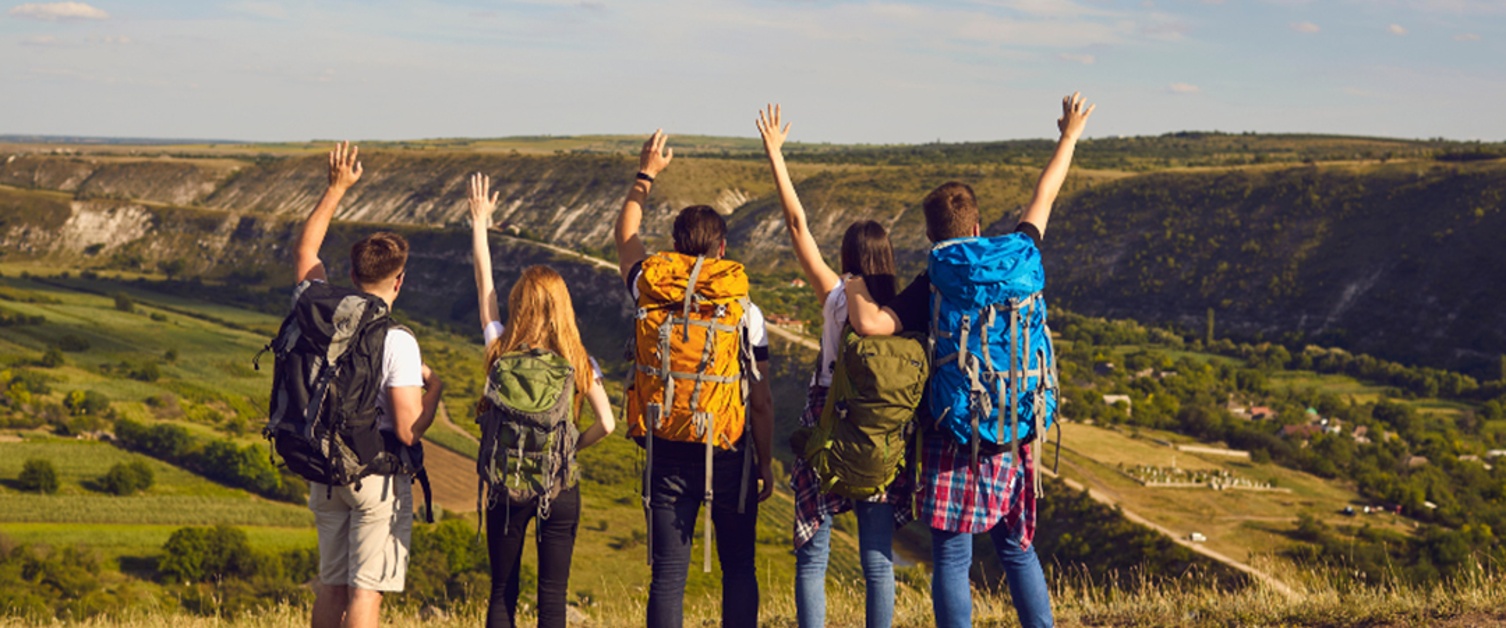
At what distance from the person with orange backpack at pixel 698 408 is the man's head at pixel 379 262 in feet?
4.23

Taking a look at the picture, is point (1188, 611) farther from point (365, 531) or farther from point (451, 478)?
point (451, 478)

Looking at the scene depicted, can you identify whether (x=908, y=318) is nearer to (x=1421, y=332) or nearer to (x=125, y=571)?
(x=125, y=571)

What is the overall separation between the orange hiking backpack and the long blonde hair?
15.1 inches

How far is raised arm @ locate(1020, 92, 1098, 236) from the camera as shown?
6.58 meters

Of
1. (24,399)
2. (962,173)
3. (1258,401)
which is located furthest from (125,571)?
(962,173)

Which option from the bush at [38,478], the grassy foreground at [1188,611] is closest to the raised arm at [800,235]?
the grassy foreground at [1188,611]

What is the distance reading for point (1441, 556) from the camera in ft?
175

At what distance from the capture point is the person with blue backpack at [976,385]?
19.9 ft

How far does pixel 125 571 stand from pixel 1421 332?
104 m

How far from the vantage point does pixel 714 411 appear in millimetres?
6430

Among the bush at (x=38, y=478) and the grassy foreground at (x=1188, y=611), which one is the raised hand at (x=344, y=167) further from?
the bush at (x=38, y=478)

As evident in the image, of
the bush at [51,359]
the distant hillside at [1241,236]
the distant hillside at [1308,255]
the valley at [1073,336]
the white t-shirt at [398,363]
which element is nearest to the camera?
the white t-shirt at [398,363]

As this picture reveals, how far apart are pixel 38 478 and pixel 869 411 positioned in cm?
7101

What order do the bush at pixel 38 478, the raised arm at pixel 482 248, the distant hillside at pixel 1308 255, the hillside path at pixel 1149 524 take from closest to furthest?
the raised arm at pixel 482 248
the hillside path at pixel 1149 524
the bush at pixel 38 478
the distant hillside at pixel 1308 255
